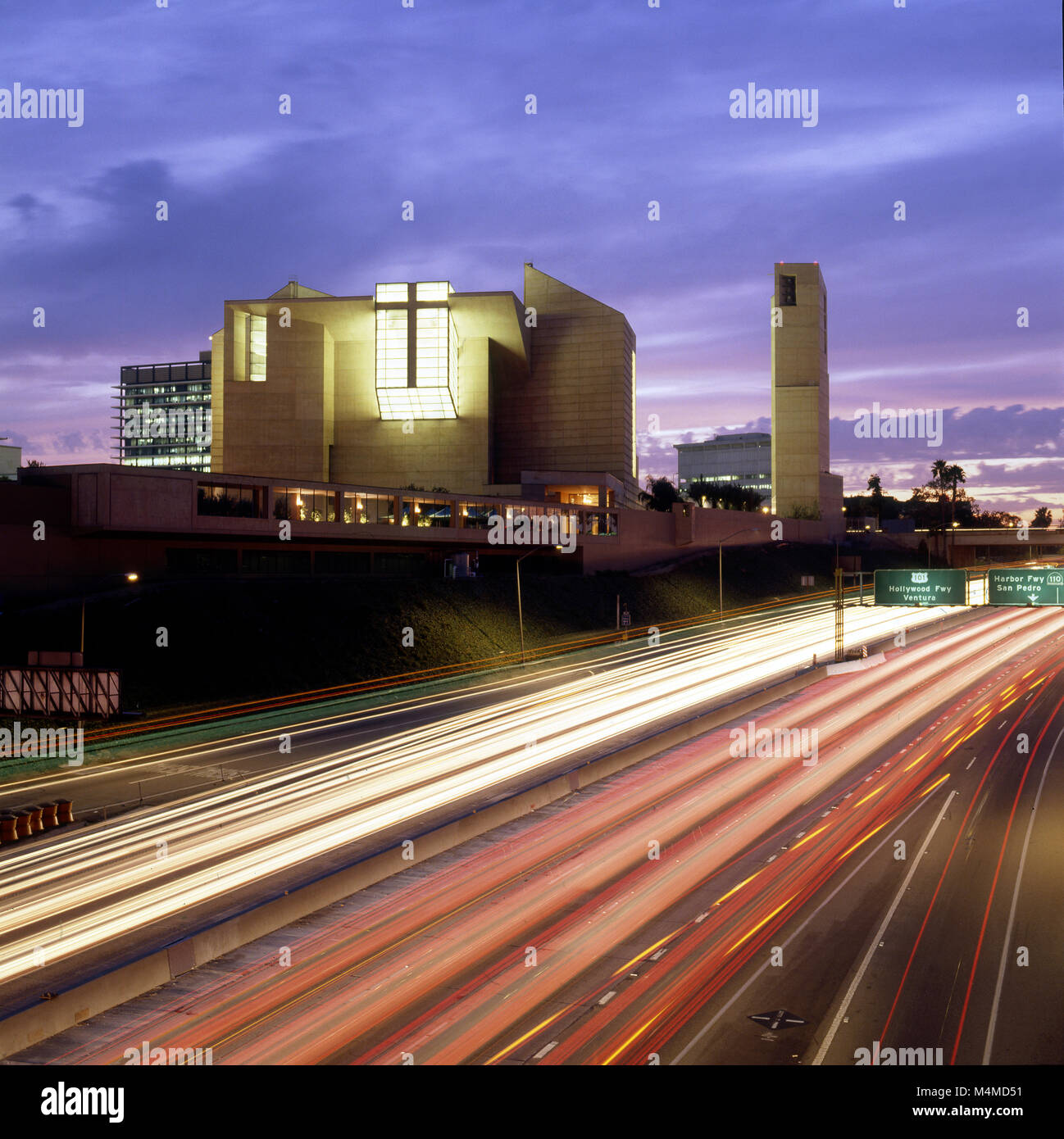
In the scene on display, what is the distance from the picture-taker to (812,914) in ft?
59.4

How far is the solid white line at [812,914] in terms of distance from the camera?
1322 centimetres

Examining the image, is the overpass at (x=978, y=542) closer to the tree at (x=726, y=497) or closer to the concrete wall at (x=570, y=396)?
the tree at (x=726, y=497)

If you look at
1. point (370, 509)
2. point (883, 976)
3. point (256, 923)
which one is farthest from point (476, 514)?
point (883, 976)

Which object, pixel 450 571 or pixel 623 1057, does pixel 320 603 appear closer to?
pixel 450 571

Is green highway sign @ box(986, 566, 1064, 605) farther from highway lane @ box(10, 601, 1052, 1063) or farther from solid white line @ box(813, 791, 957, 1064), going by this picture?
highway lane @ box(10, 601, 1052, 1063)

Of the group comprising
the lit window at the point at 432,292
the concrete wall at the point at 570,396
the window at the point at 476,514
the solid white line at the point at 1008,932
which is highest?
the lit window at the point at 432,292

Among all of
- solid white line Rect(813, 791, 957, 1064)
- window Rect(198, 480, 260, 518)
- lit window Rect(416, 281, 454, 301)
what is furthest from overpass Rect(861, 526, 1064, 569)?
solid white line Rect(813, 791, 957, 1064)

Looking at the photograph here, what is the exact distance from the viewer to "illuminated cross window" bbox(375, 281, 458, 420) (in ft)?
340

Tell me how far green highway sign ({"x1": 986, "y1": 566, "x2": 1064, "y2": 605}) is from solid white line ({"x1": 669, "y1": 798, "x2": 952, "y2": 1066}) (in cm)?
1562

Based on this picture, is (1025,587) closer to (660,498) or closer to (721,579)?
(721,579)

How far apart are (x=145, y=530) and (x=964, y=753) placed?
4301 centimetres

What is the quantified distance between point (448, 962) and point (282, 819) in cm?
948

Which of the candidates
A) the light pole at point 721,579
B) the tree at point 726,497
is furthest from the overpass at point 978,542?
the light pole at point 721,579

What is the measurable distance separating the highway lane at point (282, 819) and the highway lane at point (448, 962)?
354cm
